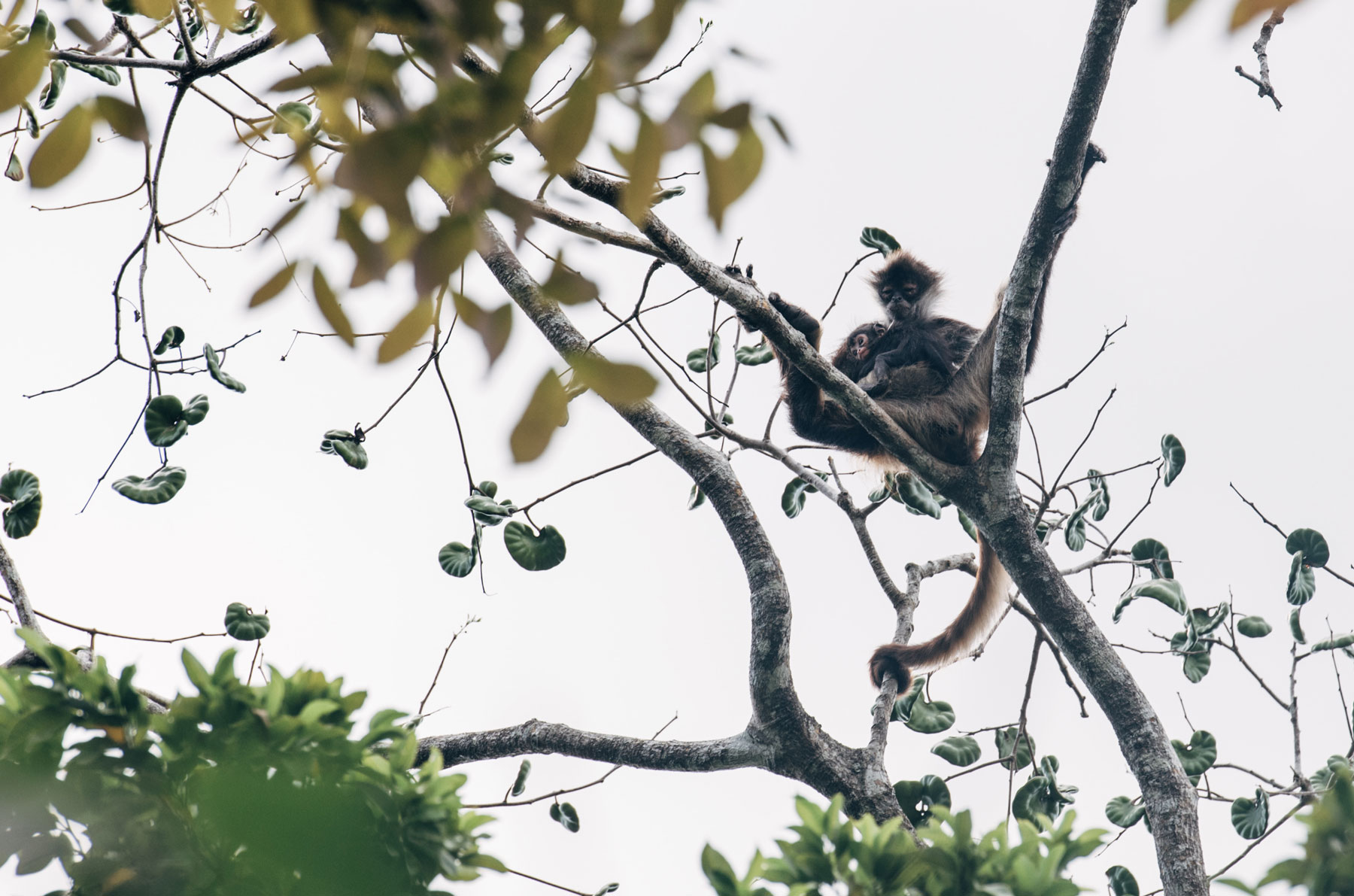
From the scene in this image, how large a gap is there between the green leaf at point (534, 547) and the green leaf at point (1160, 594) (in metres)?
2.20

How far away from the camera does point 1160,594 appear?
3863 millimetres

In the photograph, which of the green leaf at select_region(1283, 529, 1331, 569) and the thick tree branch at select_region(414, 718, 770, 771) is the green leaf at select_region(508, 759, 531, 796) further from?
the green leaf at select_region(1283, 529, 1331, 569)

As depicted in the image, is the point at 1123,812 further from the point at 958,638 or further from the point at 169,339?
the point at 169,339

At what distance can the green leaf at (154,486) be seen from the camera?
3006 mm

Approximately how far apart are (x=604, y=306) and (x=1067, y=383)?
1892 millimetres

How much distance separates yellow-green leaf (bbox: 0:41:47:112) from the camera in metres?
0.91

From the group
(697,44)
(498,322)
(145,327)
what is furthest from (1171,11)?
(697,44)

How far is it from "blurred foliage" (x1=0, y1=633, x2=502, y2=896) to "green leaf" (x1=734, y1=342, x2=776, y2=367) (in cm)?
257

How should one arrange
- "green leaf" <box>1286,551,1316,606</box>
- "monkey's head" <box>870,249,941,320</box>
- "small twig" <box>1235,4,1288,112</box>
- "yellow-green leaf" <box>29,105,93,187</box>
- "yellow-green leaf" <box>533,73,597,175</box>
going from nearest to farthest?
"yellow-green leaf" <box>533,73,597,175</box> → "yellow-green leaf" <box>29,105,93,187</box> → "small twig" <box>1235,4,1288,112</box> → "green leaf" <box>1286,551,1316,606</box> → "monkey's head" <box>870,249,941,320</box>

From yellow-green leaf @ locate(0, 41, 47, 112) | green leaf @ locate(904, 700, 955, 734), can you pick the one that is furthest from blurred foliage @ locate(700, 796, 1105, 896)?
green leaf @ locate(904, 700, 955, 734)

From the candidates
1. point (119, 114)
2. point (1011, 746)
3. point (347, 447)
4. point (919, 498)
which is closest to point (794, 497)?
point (919, 498)

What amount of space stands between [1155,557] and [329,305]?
3.93 meters

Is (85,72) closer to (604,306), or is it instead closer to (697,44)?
(604,306)

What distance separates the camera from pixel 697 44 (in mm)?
3697
